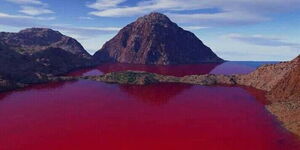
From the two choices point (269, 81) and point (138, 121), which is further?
point (269, 81)

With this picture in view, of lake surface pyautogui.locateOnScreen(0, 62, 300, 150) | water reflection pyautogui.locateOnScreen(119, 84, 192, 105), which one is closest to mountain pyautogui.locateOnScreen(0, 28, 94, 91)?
lake surface pyautogui.locateOnScreen(0, 62, 300, 150)

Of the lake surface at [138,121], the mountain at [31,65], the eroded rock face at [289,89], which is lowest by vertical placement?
the lake surface at [138,121]

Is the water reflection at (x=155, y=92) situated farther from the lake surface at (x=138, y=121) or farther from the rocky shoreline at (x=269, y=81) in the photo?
the rocky shoreline at (x=269, y=81)

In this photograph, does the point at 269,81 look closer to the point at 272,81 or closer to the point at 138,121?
the point at 272,81

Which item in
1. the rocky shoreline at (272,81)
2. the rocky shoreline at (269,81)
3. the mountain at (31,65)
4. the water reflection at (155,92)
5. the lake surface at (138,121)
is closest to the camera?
the lake surface at (138,121)

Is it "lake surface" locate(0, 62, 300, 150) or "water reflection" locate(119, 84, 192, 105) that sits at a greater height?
"water reflection" locate(119, 84, 192, 105)

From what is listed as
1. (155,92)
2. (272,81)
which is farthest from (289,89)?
(155,92)

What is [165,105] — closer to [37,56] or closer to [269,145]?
[269,145]

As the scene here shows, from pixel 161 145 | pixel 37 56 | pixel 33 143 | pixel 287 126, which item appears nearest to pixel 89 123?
pixel 33 143

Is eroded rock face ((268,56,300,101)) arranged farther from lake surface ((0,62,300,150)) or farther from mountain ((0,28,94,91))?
mountain ((0,28,94,91))

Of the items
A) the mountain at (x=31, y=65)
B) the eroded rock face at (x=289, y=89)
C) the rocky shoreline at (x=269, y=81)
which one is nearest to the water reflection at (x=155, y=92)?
the rocky shoreline at (x=269, y=81)
